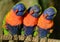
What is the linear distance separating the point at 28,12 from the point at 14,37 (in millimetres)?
232

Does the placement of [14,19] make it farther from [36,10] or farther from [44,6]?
[44,6]

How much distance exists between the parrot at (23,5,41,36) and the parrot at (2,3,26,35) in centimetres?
4

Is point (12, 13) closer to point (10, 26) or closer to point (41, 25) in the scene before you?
point (10, 26)

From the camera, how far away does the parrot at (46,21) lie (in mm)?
1580

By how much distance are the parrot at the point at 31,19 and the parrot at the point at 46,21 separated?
33mm

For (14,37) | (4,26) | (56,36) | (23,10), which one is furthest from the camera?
(56,36)

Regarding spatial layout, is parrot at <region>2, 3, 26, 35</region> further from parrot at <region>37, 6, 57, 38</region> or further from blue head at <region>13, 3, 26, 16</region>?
parrot at <region>37, 6, 57, 38</region>

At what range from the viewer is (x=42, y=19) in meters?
1.61

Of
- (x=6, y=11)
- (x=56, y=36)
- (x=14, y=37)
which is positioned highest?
(x=6, y=11)

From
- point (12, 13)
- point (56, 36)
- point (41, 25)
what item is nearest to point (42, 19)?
point (41, 25)

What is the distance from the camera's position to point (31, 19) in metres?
1.64

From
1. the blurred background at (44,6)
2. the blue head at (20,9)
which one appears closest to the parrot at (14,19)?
the blue head at (20,9)

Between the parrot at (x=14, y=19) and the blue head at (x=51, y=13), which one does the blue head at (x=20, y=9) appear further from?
the blue head at (x=51, y=13)

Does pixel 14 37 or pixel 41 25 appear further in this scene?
pixel 41 25
